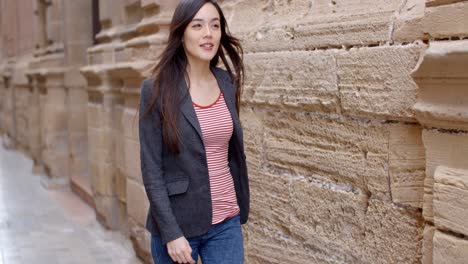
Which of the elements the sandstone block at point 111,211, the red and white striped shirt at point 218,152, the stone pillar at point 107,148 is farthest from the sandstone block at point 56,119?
the red and white striped shirt at point 218,152

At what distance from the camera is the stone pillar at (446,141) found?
2371mm

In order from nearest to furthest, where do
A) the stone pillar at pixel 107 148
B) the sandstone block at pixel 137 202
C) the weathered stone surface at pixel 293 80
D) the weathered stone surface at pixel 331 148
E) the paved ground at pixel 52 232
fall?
the weathered stone surface at pixel 331 148, the weathered stone surface at pixel 293 80, the sandstone block at pixel 137 202, the paved ground at pixel 52 232, the stone pillar at pixel 107 148

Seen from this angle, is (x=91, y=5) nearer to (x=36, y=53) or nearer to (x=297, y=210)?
(x=36, y=53)

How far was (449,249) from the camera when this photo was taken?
245 centimetres

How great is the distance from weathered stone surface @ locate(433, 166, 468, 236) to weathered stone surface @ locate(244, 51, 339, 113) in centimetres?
84

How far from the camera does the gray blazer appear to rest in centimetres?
263

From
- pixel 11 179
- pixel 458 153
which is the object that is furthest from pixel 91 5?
pixel 458 153

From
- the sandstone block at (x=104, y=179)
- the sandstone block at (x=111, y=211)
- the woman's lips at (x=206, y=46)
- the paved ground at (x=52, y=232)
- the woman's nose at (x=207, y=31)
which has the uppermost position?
the woman's nose at (x=207, y=31)

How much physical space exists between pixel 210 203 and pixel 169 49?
0.64 metres

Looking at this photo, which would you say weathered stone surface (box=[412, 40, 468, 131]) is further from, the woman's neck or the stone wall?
the woman's neck

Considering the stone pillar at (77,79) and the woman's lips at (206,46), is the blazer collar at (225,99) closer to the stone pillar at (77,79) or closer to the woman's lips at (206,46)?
the woman's lips at (206,46)

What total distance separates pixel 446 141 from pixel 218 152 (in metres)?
0.89

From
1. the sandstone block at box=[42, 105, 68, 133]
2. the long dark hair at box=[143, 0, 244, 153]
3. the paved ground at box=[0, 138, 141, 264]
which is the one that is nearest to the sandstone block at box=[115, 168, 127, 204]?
the paved ground at box=[0, 138, 141, 264]

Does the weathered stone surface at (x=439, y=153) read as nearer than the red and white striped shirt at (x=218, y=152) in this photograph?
Yes
